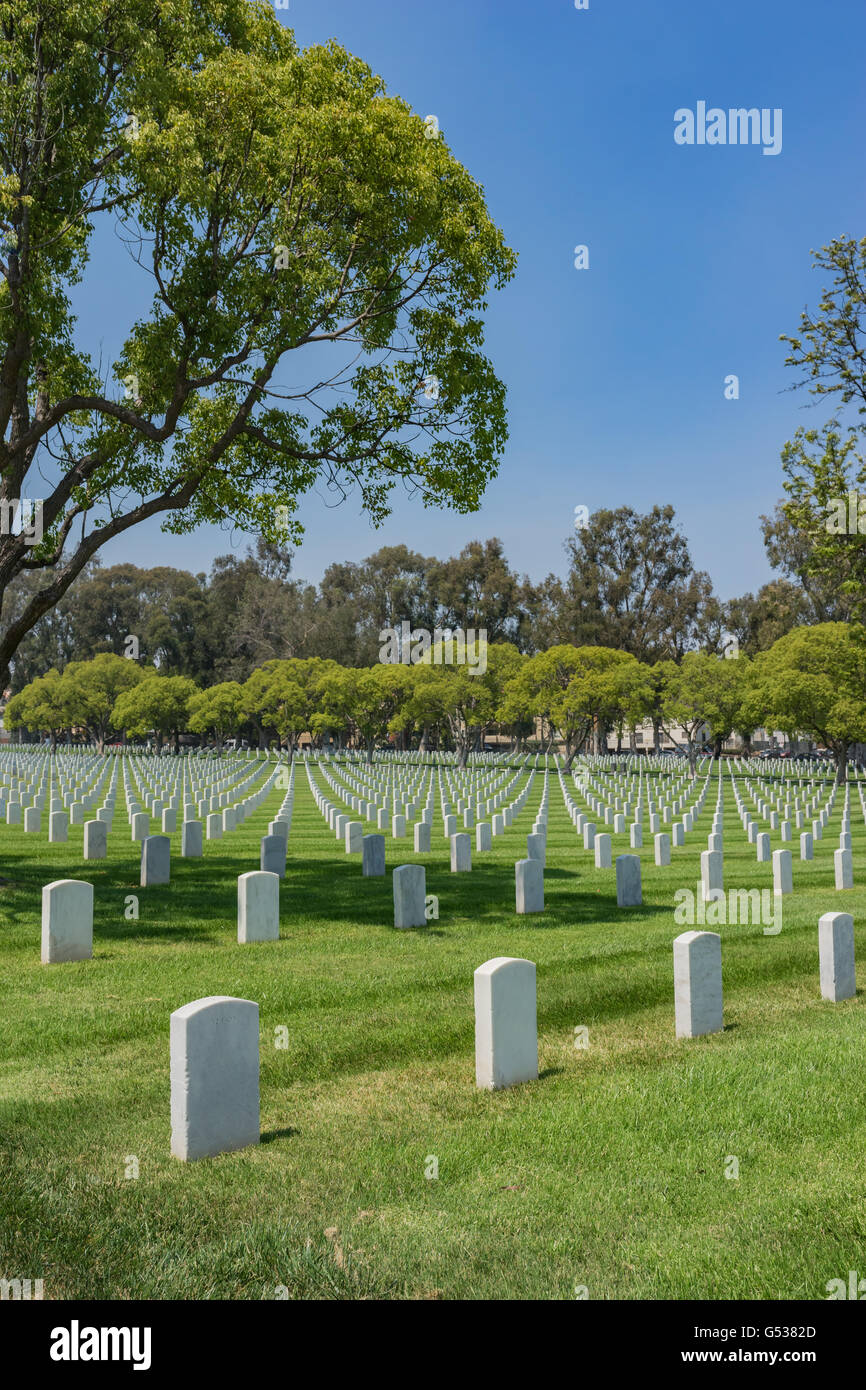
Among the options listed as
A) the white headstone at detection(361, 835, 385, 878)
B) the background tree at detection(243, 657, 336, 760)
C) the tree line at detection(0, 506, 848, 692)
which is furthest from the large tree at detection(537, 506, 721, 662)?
the white headstone at detection(361, 835, 385, 878)

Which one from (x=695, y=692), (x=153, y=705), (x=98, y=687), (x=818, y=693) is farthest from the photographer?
(x=98, y=687)

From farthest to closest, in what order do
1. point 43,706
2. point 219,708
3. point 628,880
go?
point 43,706
point 219,708
point 628,880

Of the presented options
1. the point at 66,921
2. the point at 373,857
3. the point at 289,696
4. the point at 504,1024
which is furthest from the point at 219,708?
the point at 504,1024

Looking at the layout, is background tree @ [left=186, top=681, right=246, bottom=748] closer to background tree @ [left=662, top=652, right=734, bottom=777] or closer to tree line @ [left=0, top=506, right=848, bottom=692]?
tree line @ [left=0, top=506, right=848, bottom=692]

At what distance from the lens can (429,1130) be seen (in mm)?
5219

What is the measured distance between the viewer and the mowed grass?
12.3 feet

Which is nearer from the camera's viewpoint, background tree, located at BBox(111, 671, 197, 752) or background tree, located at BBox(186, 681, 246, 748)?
background tree, located at BBox(186, 681, 246, 748)

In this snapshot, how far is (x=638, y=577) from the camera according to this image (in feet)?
275

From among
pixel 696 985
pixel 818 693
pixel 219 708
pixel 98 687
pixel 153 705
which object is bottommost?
pixel 696 985

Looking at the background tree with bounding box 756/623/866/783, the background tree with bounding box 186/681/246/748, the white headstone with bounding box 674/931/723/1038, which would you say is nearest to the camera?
the white headstone with bounding box 674/931/723/1038

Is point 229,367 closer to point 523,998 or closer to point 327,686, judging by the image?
point 523,998

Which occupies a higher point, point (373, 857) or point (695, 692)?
point (695, 692)

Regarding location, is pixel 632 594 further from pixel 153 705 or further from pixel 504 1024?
pixel 504 1024

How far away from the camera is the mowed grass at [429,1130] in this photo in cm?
374
